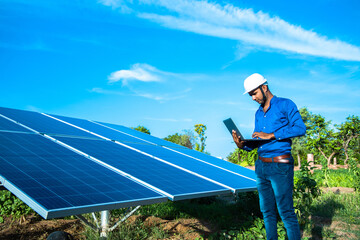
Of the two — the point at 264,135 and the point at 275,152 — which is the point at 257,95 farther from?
the point at 275,152

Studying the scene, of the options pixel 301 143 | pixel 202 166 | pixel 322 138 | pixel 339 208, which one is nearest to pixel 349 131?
pixel 322 138

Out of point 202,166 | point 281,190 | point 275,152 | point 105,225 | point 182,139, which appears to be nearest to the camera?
point 281,190

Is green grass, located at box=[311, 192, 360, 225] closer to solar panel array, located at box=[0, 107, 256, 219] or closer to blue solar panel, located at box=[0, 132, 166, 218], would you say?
solar panel array, located at box=[0, 107, 256, 219]

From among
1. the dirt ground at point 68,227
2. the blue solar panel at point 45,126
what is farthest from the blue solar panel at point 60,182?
the dirt ground at point 68,227

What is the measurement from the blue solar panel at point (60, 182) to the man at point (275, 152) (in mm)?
1773

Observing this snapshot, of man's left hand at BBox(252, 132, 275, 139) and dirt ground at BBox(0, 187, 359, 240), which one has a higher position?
man's left hand at BBox(252, 132, 275, 139)

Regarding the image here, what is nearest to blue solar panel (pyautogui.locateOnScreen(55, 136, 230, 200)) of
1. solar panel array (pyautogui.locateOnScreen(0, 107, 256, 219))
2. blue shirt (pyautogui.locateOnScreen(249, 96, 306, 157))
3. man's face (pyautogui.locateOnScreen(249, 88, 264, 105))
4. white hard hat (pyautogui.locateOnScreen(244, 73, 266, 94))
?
solar panel array (pyautogui.locateOnScreen(0, 107, 256, 219))

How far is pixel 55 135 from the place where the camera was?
5.84 meters

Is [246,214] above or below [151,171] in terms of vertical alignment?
below

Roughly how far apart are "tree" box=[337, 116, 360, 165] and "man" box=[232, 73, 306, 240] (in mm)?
35945

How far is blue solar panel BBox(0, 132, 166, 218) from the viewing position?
2.82 metres

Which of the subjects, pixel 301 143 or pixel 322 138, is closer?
pixel 322 138

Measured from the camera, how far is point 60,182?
3.36m

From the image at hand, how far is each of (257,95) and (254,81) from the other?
0.26 metres
